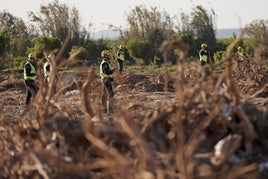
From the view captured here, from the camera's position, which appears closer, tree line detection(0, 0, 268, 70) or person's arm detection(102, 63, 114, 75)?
person's arm detection(102, 63, 114, 75)

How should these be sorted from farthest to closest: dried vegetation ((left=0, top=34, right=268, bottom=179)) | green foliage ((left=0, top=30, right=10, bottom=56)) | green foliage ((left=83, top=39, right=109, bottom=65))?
green foliage ((left=83, top=39, right=109, bottom=65)), green foliage ((left=0, top=30, right=10, bottom=56)), dried vegetation ((left=0, top=34, right=268, bottom=179))

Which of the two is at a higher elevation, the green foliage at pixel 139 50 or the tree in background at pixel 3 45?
the tree in background at pixel 3 45

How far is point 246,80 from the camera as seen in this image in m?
14.9

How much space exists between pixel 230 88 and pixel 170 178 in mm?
1376

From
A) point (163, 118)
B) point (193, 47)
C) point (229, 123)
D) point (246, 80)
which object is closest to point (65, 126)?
point (163, 118)

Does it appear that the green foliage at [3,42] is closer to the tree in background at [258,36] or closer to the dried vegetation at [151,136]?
the tree in background at [258,36]

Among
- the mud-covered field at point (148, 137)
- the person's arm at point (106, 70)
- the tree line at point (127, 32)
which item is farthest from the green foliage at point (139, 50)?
the mud-covered field at point (148, 137)

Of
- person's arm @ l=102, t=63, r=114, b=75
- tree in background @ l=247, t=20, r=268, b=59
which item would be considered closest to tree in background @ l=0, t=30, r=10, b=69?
tree in background @ l=247, t=20, r=268, b=59

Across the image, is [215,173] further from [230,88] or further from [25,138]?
[25,138]

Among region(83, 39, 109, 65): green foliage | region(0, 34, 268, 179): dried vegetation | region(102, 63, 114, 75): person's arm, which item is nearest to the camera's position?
region(0, 34, 268, 179): dried vegetation

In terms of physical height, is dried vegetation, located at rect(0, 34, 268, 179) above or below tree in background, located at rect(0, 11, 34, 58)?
below

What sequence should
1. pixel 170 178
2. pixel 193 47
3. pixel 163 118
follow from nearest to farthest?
1. pixel 170 178
2. pixel 163 118
3. pixel 193 47

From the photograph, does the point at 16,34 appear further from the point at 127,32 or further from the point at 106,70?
the point at 106,70

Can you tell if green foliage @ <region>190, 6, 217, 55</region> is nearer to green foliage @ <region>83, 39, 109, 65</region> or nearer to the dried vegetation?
green foliage @ <region>83, 39, 109, 65</region>
